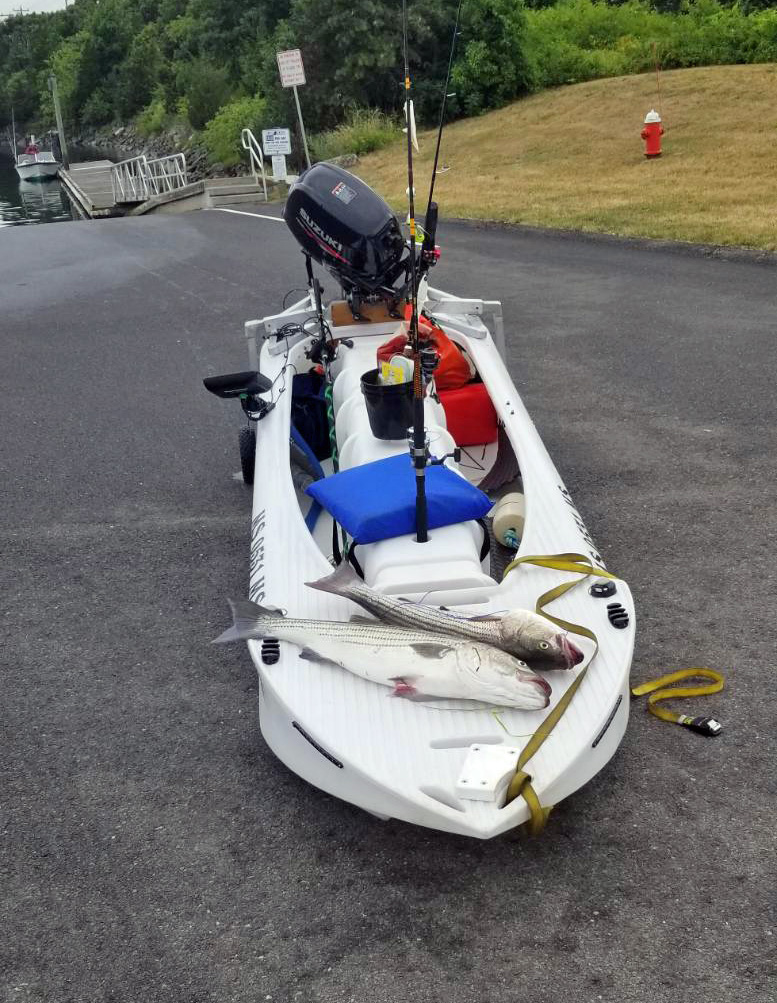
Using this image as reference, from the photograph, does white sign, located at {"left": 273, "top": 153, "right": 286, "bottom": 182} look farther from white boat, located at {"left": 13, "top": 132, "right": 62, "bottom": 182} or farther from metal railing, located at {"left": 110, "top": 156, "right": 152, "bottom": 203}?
white boat, located at {"left": 13, "top": 132, "right": 62, "bottom": 182}

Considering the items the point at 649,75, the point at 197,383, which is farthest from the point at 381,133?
the point at 197,383

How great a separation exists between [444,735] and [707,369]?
5.75m

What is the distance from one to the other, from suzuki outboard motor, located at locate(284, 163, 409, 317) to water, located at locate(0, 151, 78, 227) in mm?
29352

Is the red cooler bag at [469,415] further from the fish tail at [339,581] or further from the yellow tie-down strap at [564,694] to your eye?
the fish tail at [339,581]

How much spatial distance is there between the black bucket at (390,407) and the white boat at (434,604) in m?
0.07

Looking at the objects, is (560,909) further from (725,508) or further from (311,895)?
(725,508)

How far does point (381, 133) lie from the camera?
1098 inches

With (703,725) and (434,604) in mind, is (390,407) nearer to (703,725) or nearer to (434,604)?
(434,604)

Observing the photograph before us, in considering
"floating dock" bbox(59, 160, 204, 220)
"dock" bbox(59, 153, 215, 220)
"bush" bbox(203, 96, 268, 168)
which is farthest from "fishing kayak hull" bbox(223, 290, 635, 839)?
"bush" bbox(203, 96, 268, 168)

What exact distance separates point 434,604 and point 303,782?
0.79m

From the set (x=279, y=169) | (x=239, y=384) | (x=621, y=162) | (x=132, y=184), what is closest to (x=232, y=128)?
(x=132, y=184)

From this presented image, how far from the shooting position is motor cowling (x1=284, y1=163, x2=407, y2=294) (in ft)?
20.1

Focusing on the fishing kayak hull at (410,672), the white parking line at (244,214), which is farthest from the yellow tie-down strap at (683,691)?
the white parking line at (244,214)

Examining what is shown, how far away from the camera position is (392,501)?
13.3 ft
